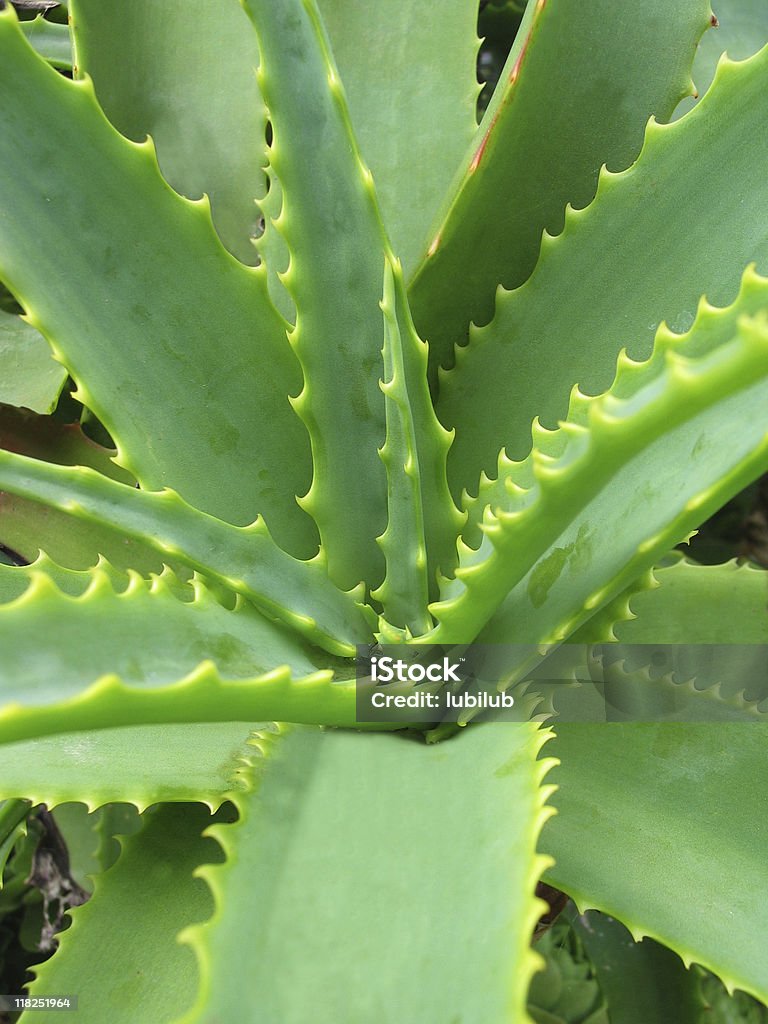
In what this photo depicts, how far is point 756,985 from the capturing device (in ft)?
1.64

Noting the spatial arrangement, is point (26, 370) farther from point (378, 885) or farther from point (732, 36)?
point (732, 36)

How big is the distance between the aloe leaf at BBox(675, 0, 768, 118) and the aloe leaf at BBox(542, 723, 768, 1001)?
65 centimetres

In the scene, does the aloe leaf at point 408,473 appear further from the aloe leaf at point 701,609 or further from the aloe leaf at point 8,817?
the aloe leaf at point 8,817

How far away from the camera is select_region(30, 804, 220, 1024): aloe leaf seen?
0.55 m

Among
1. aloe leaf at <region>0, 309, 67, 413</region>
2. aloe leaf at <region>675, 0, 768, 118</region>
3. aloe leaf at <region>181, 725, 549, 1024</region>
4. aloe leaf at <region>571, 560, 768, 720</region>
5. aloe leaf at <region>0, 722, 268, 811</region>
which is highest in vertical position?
aloe leaf at <region>675, 0, 768, 118</region>

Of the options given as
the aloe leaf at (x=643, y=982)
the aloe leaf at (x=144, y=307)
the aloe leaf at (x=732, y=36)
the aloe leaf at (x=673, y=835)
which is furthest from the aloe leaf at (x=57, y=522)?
the aloe leaf at (x=732, y=36)

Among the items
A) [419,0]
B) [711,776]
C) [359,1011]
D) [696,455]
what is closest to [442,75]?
[419,0]

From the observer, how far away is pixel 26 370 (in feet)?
2.82

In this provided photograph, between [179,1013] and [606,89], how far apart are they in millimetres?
710

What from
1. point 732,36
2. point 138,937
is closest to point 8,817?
point 138,937

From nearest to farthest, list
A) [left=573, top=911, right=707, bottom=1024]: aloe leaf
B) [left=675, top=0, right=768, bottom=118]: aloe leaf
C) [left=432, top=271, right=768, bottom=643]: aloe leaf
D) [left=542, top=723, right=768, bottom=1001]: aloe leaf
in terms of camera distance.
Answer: [left=432, top=271, right=768, bottom=643]: aloe leaf < [left=542, top=723, right=768, bottom=1001]: aloe leaf < [left=573, top=911, right=707, bottom=1024]: aloe leaf < [left=675, top=0, right=768, bottom=118]: aloe leaf

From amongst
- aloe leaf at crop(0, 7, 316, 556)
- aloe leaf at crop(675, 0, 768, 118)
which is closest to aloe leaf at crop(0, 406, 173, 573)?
aloe leaf at crop(0, 7, 316, 556)
